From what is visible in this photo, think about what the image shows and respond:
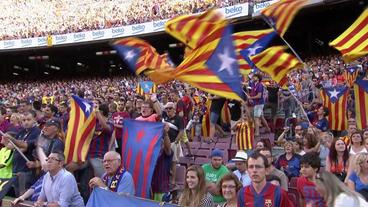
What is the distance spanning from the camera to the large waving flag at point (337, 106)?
10828 mm

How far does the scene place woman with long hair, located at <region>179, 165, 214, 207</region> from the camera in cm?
591

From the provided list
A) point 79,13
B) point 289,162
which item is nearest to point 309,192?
point 289,162

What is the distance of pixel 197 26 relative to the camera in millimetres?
6992

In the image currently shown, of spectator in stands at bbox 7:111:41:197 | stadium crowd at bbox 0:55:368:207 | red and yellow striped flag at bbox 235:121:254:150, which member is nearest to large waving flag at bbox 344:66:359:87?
stadium crowd at bbox 0:55:368:207

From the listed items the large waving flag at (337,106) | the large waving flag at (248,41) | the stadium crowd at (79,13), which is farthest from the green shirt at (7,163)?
the stadium crowd at (79,13)

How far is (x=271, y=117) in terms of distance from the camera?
44.4 feet

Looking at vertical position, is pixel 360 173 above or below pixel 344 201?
above

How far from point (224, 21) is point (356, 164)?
222cm

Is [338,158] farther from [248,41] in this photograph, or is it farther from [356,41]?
[248,41]

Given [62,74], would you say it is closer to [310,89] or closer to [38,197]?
[310,89]

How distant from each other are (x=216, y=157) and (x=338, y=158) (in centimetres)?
151

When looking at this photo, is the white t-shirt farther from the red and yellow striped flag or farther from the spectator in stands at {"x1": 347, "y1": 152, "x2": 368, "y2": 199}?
the red and yellow striped flag

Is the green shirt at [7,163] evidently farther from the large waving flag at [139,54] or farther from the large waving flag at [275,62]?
the large waving flag at [275,62]

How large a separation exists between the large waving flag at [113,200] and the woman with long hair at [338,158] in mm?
2686
